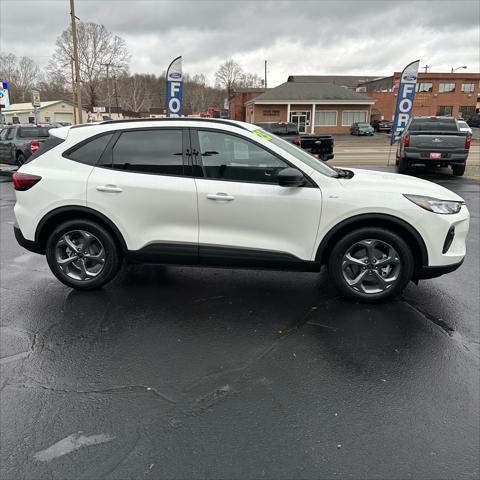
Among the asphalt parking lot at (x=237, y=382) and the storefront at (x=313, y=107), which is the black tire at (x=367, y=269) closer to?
the asphalt parking lot at (x=237, y=382)

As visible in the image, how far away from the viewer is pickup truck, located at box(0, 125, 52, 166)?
15.0m

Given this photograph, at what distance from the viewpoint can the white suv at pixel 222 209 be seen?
396cm

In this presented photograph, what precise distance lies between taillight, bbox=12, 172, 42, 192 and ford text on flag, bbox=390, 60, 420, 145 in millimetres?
15678

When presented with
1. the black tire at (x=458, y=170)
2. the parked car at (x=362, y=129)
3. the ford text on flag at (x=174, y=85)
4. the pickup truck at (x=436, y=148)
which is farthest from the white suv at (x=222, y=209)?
the parked car at (x=362, y=129)

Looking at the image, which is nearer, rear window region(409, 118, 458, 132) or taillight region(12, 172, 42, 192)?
taillight region(12, 172, 42, 192)

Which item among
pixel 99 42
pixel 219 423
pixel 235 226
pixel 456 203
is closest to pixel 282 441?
pixel 219 423

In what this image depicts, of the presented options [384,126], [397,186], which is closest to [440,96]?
[384,126]

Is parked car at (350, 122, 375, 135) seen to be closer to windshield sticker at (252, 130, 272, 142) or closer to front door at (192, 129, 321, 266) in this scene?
windshield sticker at (252, 130, 272, 142)

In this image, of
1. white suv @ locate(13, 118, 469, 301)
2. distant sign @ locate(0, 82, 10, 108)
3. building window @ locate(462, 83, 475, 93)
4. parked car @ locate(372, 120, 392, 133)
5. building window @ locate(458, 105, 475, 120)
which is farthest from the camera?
building window @ locate(458, 105, 475, 120)

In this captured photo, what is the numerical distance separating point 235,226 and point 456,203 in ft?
6.93

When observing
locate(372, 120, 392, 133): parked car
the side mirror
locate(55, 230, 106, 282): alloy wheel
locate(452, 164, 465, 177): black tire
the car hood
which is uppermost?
locate(372, 120, 392, 133): parked car

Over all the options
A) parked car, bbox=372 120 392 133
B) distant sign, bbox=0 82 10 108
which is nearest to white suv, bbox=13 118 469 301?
distant sign, bbox=0 82 10 108

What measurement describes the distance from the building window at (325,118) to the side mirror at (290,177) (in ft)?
155

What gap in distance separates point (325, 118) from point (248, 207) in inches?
1872
